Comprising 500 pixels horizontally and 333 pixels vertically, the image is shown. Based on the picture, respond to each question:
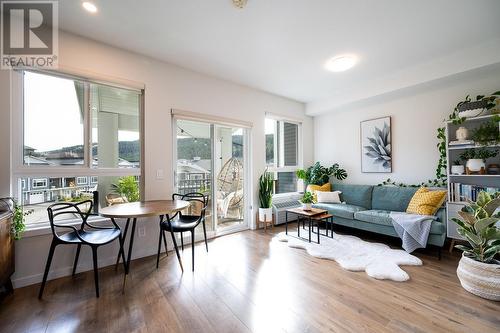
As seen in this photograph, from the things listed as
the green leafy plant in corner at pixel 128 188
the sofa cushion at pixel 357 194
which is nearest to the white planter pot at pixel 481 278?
the sofa cushion at pixel 357 194

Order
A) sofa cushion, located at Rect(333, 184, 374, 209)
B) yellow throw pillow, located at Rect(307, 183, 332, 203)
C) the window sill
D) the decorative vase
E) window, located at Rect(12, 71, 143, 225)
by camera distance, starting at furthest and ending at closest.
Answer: yellow throw pillow, located at Rect(307, 183, 332, 203) → sofa cushion, located at Rect(333, 184, 374, 209) → the decorative vase → window, located at Rect(12, 71, 143, 225) → the window sill

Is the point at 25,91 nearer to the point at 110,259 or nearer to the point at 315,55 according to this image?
the point at 110,259

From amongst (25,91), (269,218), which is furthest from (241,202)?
(25,91)

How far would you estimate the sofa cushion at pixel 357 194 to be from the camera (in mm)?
3889

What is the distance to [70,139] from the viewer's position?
2482mm

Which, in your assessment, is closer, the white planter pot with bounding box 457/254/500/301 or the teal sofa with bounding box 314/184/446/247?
the white planter pot with bounding box 457/254/500/301

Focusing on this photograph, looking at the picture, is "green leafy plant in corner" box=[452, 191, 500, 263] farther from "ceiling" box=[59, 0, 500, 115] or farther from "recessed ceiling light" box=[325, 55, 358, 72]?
"recessed ceiling light" box=[325, 55, 358, 72]

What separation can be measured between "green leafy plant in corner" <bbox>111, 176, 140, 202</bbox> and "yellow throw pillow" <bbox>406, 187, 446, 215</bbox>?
399cm

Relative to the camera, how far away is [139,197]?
9.51 feet

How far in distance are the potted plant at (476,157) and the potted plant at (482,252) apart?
2.75 ft

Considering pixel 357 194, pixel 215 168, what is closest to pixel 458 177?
pixel 357 194

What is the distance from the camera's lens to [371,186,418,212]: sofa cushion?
11.1 feet

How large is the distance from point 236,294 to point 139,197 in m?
1.85

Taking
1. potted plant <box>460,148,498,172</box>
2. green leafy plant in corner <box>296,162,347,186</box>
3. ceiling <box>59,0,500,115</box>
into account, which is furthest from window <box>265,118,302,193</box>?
potted plant <box>460,148,498,172</box>
